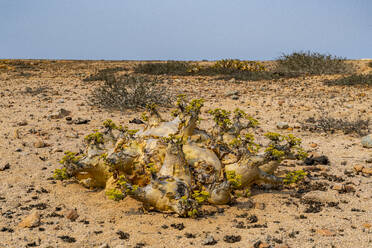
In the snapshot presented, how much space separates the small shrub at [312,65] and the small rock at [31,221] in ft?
52.7

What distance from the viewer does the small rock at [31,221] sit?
3.77 metres

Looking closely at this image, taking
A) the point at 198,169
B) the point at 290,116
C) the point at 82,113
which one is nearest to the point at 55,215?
the point at 198,169

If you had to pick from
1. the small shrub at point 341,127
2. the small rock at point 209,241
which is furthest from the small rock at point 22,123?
the small shrub at point 341,127

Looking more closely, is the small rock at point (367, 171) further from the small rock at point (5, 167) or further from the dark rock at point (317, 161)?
the small rock at point (5, 167)

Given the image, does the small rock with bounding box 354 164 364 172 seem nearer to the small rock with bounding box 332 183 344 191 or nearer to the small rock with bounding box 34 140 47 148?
the small rock with bounding box 332 183 344 191

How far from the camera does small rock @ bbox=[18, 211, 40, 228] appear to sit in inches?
148

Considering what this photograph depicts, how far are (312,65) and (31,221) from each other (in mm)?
17810

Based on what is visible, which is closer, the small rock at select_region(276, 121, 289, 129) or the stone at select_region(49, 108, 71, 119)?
the small rock at select_region(276, 121, 289, 129)

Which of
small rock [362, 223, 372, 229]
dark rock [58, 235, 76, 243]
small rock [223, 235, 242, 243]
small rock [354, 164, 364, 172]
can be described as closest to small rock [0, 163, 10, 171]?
dark rock [58, 235, 76, 243]

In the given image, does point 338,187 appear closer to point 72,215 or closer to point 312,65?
point 72,215

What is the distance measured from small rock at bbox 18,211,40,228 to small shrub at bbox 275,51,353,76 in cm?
1606

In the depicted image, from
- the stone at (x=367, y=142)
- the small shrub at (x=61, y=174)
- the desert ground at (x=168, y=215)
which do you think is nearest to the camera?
the desert ground at (x=168, y=215)

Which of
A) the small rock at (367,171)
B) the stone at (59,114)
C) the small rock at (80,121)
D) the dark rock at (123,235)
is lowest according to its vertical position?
the dark rock at (123,235)

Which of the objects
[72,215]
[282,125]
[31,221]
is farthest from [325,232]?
[282,125]
